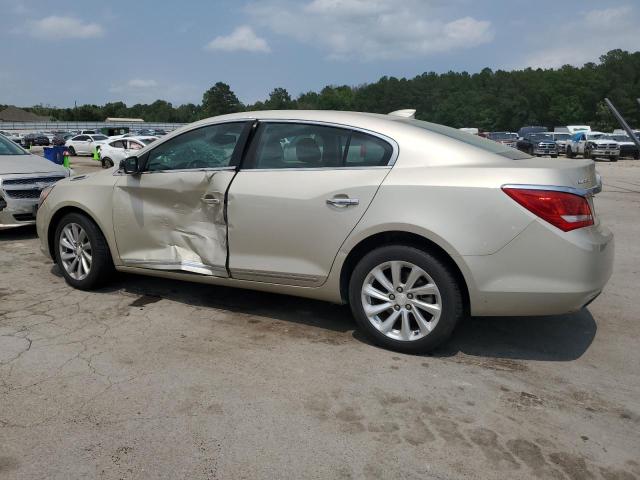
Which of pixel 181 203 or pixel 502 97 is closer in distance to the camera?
pixel 181 203

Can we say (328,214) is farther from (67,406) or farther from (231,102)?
(231,102)

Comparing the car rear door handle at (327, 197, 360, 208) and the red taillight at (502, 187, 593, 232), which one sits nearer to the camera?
the red taillight at (502, 187, 593, 232)

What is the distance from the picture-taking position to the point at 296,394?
3.19m

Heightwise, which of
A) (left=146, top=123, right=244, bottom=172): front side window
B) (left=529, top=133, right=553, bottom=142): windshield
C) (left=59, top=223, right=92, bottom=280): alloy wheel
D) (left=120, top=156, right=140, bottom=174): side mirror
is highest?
(left=146, top=123, right=244, bottom=172): front side window

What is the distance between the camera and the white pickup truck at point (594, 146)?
102 feet

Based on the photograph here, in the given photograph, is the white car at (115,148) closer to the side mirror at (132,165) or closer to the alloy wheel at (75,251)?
the alloy wheel at (75,251)

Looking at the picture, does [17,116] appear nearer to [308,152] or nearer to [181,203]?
[181,203]

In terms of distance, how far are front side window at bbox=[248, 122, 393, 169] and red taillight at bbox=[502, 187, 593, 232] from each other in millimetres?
914

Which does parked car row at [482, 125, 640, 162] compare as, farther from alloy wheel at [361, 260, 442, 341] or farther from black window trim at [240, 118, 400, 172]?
alloy wheel at [361, 260, 442, 341]

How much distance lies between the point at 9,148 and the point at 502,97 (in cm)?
11213

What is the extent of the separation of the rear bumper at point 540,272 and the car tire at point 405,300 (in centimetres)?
19

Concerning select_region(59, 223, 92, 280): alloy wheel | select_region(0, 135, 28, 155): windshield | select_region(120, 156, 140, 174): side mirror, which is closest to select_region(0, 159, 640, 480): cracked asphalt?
select_region(59, 223, 92, 280): alloy wheel

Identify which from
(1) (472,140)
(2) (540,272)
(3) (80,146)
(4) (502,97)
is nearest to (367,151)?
(1) (472,140)

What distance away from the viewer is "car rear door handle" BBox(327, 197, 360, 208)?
12.2 feet
